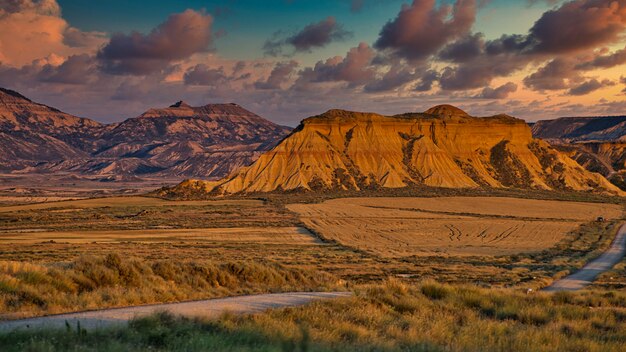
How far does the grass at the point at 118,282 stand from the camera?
41.3ft

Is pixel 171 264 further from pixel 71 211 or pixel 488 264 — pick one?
pixel 71 211

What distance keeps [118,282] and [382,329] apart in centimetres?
882

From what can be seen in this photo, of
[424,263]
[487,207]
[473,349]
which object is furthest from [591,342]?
[487,207]

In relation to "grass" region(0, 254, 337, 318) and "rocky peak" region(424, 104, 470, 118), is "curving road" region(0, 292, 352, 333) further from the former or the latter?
"rocky peak" region(424, 104, 470, 118)

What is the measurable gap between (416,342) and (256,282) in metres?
11.2

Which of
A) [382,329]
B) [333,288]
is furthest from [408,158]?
[382,329]

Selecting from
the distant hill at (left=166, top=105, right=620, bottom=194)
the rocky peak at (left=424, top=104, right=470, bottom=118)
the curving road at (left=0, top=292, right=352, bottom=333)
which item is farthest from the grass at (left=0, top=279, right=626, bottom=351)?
the rocky peak at (left=424, top=104, right=470, bottom=118)

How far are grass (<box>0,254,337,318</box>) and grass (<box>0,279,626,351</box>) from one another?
368cm

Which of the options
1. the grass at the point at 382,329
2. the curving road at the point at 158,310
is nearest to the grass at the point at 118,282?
the curving road at the point at 158,310

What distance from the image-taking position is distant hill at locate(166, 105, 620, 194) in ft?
419

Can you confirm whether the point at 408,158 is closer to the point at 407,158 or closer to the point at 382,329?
the point at 407,158

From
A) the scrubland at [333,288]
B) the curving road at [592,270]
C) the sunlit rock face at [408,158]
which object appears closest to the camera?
the scrubland at [333,288]

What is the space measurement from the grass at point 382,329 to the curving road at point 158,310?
2.80 feet

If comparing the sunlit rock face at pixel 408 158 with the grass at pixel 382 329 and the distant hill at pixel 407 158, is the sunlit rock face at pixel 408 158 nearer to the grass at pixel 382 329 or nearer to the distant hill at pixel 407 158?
the distant hill at pixel 407 158
